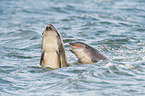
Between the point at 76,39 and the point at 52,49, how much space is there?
17.1 feet

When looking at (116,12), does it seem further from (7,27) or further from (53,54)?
(53,54)

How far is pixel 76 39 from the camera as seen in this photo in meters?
13.9

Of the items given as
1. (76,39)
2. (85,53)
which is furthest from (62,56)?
(76,39)

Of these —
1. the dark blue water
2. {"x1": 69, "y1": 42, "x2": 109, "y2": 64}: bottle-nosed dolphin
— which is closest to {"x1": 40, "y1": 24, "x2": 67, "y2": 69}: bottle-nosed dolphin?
the dark blue water

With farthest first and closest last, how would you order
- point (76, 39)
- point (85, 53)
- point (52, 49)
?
point (76, 39) → point (85, 53) → point (52, 49)

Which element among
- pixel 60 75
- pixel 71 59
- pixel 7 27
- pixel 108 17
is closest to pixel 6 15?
pixel 7 27

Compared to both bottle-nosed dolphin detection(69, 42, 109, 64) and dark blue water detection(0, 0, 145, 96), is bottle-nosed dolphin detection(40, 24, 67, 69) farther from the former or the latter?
bottle-nosed dolphin detection(69, 42, 109, 64)

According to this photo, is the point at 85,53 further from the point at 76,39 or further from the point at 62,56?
the point at 76,39

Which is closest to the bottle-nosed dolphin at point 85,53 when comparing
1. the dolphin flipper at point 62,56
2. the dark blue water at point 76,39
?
the dark blue water at point 76,39

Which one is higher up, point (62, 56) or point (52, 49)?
point (52, 49)

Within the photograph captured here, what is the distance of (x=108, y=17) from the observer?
19.4m

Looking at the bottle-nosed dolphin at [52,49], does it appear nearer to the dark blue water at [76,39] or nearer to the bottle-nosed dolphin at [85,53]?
the dark blue water at [76,39]

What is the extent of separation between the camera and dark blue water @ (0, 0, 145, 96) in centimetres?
755

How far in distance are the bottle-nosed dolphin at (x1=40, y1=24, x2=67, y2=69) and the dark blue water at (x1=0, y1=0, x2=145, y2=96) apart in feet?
0.87
